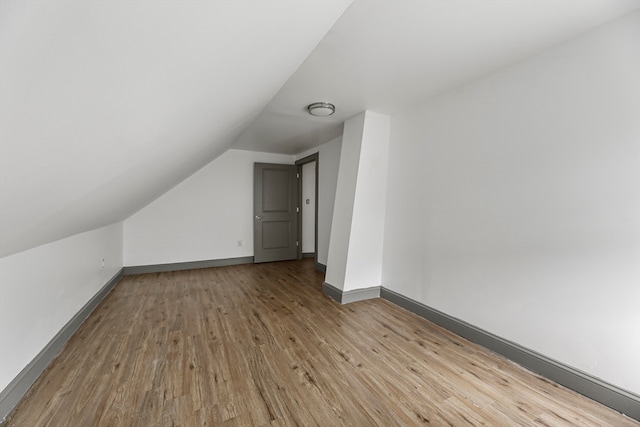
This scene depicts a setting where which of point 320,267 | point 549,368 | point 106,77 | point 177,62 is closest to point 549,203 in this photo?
point 549,368

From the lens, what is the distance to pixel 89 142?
0.91 meters

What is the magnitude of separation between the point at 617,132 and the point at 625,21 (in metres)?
0.66

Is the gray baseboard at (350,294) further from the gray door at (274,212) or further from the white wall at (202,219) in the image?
the white wall at (202,219)

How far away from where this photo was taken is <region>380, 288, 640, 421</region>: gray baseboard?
158 centimetres

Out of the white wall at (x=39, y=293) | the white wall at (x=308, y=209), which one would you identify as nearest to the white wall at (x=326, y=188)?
the white wall at (x=308, y=209)

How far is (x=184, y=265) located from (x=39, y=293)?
115 inches

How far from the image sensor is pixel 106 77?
66 cm

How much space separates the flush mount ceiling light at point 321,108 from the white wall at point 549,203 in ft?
3.53

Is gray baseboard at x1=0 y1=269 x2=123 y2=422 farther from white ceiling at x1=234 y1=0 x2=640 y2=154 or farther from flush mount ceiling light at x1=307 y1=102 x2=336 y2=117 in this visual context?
flush mount ceiling light at x1=307 y1=102 x2=336 y2=117

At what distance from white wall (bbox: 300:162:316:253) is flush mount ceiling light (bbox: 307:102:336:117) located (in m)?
2.89

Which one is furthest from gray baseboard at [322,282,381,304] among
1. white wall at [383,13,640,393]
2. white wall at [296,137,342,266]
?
white wall at [296,137,342,266]

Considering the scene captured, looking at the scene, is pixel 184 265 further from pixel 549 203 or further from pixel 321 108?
pixel 549 203

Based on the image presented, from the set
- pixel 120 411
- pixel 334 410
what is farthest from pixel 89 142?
pixel 334 410

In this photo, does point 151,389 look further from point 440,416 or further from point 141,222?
point 141,222
